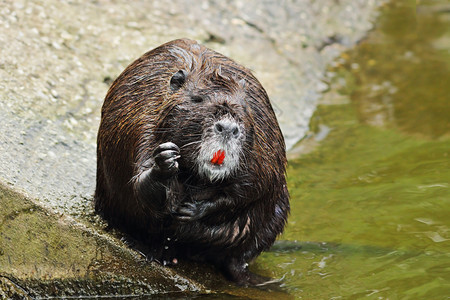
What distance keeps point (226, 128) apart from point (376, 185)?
244 cm

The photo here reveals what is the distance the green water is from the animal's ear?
147cm

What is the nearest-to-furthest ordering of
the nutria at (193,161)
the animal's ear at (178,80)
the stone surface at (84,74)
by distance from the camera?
the nutria at (193,161) < the animal's ear at (178,80) < the stone surface at (84,74)

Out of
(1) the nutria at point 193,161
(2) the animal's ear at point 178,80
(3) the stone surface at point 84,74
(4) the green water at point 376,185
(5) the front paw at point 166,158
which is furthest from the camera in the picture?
(4) the green water at point 376,185

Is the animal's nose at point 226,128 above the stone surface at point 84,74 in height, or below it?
above

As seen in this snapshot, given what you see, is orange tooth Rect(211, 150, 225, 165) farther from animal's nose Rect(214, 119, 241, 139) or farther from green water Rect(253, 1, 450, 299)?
green water Rect(253, 1, 450, 299)

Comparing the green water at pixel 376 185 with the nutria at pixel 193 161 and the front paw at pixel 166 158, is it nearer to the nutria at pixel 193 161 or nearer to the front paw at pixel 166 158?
the nutria at pixel 193 161

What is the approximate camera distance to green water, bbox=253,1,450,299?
4.75 meters

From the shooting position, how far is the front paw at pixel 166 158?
3.91 meters

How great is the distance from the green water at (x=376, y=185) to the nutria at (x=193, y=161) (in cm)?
53

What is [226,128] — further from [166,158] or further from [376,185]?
[376,185]

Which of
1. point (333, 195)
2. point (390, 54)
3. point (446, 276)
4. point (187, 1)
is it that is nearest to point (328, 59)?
point (390, 54)

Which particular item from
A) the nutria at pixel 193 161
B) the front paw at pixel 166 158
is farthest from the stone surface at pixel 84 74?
the front paw at pixel 166 158

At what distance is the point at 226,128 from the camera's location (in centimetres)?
393

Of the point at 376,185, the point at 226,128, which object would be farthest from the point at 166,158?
the point at 376,185
